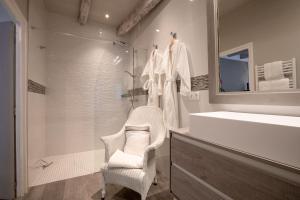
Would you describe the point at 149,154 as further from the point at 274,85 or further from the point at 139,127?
the point at 274,85

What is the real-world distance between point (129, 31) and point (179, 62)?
75.1 inches

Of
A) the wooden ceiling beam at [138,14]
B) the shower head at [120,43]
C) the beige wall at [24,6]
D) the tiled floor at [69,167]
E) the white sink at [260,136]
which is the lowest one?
the tiled floor at [69,167]

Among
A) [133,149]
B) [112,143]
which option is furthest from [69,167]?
[133,149]

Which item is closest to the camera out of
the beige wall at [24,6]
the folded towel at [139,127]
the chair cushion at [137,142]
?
the beige wall at [24,6]

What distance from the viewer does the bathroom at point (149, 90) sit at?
38.0 inches

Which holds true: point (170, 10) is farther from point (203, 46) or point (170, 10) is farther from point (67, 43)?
point (67, 43)

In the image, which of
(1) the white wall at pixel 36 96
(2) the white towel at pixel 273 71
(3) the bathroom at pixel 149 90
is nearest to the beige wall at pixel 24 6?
(3) the bathroom at pixel 149 90

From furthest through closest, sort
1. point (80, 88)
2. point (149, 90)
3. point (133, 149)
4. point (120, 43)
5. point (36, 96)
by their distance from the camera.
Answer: point (120, 43), point (80, 88), point (149, 90), point (36, 96), point (133, 149)

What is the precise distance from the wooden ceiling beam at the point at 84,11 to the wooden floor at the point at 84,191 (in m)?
2.57

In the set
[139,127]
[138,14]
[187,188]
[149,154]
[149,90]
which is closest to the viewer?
[187,188]

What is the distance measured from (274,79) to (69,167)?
2789 millimetres

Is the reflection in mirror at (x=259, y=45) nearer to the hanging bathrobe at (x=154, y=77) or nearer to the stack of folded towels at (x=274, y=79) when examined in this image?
the stack of folded towels at (x=274, y=79)

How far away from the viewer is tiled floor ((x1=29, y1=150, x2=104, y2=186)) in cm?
210

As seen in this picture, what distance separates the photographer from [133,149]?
1.84m
